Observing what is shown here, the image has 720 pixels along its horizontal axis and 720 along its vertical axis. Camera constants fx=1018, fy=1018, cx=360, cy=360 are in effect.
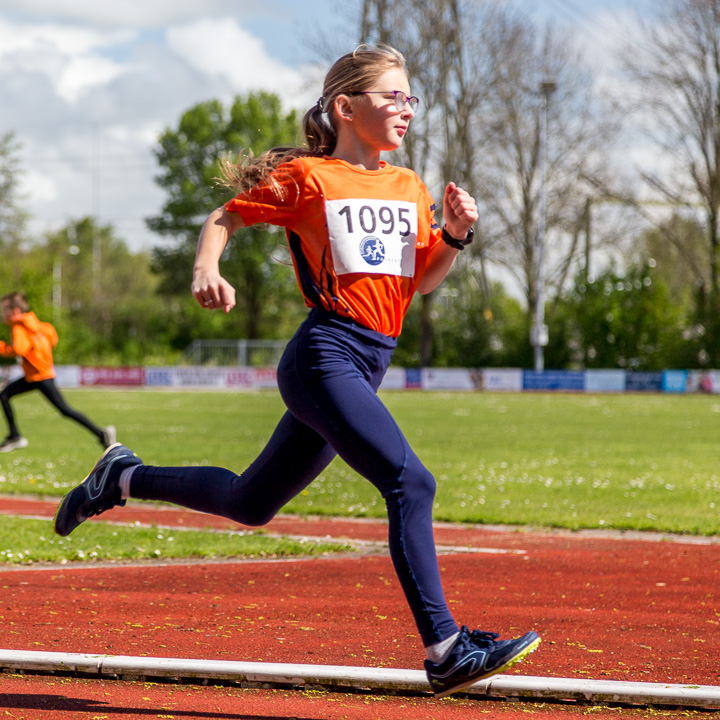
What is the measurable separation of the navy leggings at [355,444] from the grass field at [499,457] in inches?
209

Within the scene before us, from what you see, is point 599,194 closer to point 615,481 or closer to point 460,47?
point 460,47

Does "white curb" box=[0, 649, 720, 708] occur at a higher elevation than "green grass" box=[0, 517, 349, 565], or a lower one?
higher

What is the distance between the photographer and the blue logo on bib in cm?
352

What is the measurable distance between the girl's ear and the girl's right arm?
556mm

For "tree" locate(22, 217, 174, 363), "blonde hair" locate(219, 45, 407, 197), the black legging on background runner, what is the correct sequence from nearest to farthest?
"blonde hair" locate(219, 45, 407, 197)
the black legging on background runner
"tree" locate(22, 217, 174, 363)

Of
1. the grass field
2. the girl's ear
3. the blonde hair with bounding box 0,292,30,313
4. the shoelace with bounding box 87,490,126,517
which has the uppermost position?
the girl's ear

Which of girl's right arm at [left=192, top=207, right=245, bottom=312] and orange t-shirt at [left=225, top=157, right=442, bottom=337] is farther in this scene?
orange t-shirt at [left=225, top=157, right=442, bottom=337]

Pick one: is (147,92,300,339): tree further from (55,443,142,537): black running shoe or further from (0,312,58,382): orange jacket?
(55,443,142,537): black running shoe

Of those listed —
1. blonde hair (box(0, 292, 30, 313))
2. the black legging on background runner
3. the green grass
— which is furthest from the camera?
blonde hair (box(0, 292, 30, 313))

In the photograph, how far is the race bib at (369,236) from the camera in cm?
351

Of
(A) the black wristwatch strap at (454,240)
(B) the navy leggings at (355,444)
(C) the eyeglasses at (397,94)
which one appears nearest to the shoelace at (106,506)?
(B) the navy leggings at (355,444)

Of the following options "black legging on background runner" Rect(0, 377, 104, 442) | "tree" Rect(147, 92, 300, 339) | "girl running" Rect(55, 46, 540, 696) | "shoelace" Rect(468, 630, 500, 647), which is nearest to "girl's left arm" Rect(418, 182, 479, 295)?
"girl running" Rect(55, 46, 540, 696)

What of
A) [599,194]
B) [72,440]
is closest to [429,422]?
[72,440]

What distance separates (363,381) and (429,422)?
19741mm
